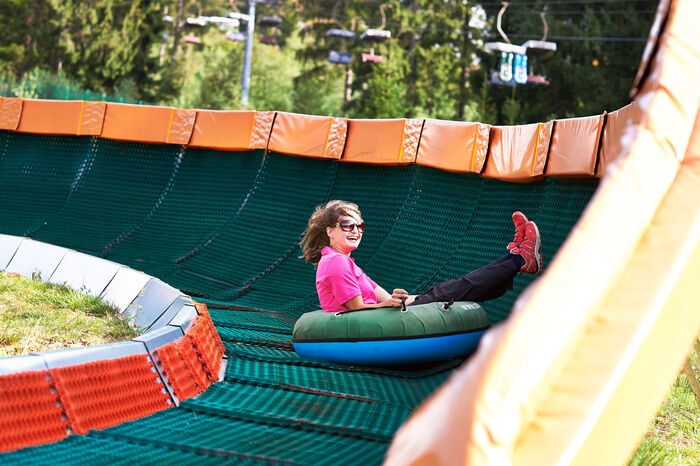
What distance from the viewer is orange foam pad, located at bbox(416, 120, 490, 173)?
7.06m

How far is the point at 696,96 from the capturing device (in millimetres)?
2234

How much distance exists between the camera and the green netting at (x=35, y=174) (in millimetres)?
10203

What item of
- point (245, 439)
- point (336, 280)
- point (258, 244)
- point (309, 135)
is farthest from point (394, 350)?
point (309, 135)

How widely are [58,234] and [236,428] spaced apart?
6802 mm

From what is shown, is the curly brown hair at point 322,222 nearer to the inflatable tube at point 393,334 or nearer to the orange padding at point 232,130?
the inflatable tube at point 393,334

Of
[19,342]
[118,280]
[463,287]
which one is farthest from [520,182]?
[19,342]

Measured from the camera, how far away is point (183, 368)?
3.76 m

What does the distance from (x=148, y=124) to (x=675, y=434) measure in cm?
763

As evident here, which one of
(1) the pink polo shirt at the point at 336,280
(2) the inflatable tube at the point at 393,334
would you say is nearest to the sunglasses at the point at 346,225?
(1) the pink polo shirt at the point at 336,280

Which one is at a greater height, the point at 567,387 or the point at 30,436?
the point at 567,387

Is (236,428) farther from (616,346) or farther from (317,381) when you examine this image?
(616,346)

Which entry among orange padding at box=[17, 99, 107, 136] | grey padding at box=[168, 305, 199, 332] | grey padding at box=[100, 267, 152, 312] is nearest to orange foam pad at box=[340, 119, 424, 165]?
grey padding at box=[100, 267, 152, 312]

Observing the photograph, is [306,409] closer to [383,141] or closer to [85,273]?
[85,273]

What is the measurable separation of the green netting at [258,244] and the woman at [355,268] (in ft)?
1.44
